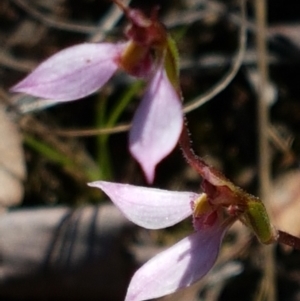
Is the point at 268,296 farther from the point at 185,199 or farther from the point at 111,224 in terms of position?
the point at 185,199

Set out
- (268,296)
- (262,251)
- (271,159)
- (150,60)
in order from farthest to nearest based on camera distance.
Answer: (271,159) < (262,251) < (268,296) < (150,60)

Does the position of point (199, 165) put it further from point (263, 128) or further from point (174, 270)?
point (263, 128)

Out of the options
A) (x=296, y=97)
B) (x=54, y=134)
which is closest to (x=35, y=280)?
(x=54, y=134)

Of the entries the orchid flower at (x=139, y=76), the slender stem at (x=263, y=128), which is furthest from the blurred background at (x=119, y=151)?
the orchid flower at (x=139, y=76)

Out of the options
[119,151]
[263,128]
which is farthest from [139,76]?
[119,151]

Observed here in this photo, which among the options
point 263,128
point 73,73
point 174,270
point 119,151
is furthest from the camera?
point 119,151
